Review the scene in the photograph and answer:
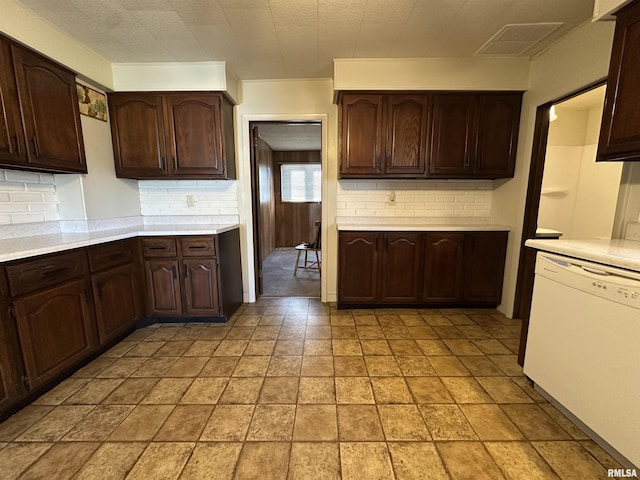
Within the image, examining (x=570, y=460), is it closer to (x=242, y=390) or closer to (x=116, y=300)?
(x=242, y=390)

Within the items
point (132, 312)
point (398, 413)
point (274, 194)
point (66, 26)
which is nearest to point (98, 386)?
point (132, 312)

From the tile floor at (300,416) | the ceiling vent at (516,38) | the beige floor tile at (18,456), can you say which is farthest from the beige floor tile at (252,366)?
the ceiling vent at (516,38)

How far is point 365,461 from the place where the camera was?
1257 mm

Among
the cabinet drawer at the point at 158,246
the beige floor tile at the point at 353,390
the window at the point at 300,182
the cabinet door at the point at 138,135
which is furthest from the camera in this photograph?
the window at the point at 300,182

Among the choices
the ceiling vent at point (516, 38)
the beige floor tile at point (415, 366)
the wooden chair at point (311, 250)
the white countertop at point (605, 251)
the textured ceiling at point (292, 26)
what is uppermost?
the ceiling vent at point (516, 38)

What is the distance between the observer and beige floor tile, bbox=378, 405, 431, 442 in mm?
1393

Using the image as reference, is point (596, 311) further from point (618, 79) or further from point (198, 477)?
point (198, 477)

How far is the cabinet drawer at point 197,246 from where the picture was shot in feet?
8.32

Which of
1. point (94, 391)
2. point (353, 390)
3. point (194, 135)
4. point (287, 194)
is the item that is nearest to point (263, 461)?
point (353, 390)

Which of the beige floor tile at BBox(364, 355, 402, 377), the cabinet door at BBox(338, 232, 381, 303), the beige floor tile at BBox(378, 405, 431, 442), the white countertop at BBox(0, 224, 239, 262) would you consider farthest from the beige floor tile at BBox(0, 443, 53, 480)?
the cabinet door at BBox(338, 232, 381, 303)

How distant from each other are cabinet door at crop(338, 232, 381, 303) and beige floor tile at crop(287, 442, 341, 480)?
1.66 meters

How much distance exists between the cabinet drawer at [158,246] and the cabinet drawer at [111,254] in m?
0.10

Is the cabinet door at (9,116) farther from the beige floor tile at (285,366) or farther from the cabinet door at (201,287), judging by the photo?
the beige floor tile at (285,366)

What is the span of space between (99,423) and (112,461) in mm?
328
